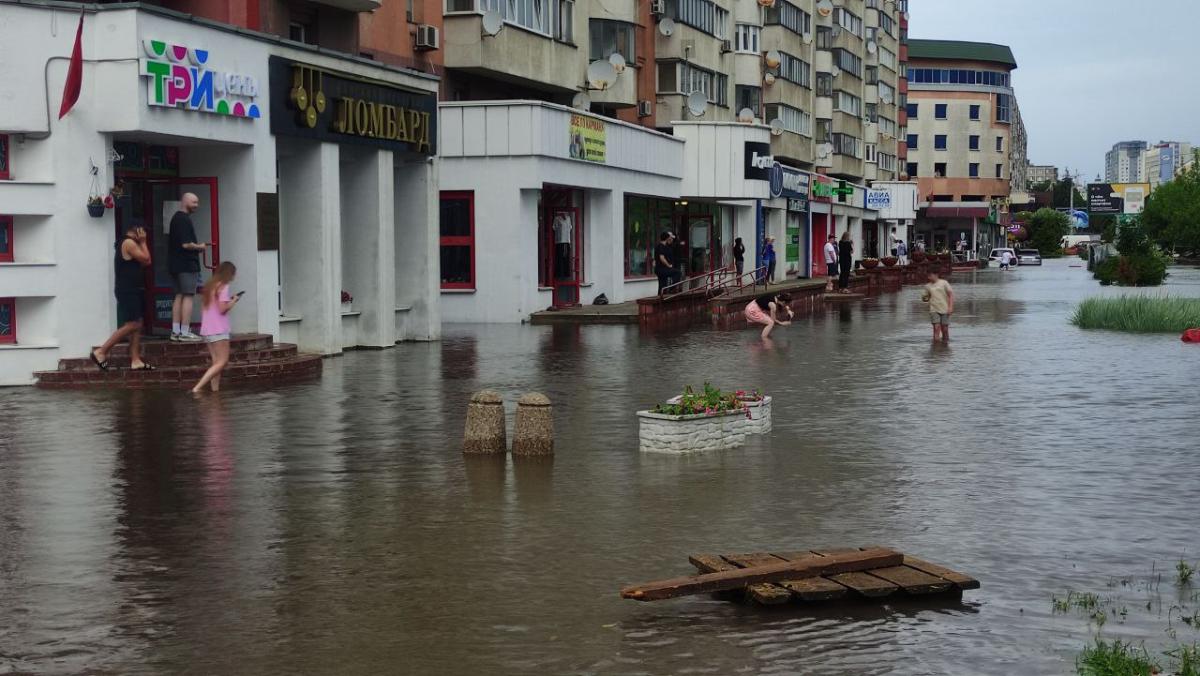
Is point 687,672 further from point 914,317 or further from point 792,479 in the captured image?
point 914,317

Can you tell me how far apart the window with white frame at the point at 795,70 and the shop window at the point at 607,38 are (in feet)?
Result: 77.5

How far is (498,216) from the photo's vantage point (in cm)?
3356

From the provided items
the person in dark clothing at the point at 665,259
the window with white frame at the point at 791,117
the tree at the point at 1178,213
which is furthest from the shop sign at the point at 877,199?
the person in dark clothing at the point at 665,259

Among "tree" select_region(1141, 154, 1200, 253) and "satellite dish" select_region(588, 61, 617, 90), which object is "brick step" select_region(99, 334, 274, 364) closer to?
"satellite dish" select_region(588, 61, 617, 90)

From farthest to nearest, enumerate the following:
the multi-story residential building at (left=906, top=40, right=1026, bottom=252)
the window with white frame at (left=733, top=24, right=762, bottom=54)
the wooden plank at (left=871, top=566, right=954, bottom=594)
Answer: the multi-story residential building at (left=906, top=40, right=1026, bottom=252)
the window with white frame at (left=733, top=24, right=762, bottom=54)
the wooden plank at (left=871, top=566, right=954, bottom=594)

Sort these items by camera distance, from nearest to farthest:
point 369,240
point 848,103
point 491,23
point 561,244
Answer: point 369,240, point 491,23, point 561,244, point 848,103

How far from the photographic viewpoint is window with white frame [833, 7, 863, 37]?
82.6m

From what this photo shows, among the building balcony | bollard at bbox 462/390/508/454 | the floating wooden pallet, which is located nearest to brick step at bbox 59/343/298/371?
bollard at bbox 462/390/508/454

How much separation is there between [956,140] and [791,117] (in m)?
80.2

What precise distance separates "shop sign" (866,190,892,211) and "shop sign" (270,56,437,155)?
63.4 meters

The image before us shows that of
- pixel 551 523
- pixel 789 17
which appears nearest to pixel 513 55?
pixel 551 523

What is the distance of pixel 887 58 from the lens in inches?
4026

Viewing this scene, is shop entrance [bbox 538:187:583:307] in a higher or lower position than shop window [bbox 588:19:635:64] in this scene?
lower

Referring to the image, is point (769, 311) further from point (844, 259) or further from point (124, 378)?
point (844, 259)
